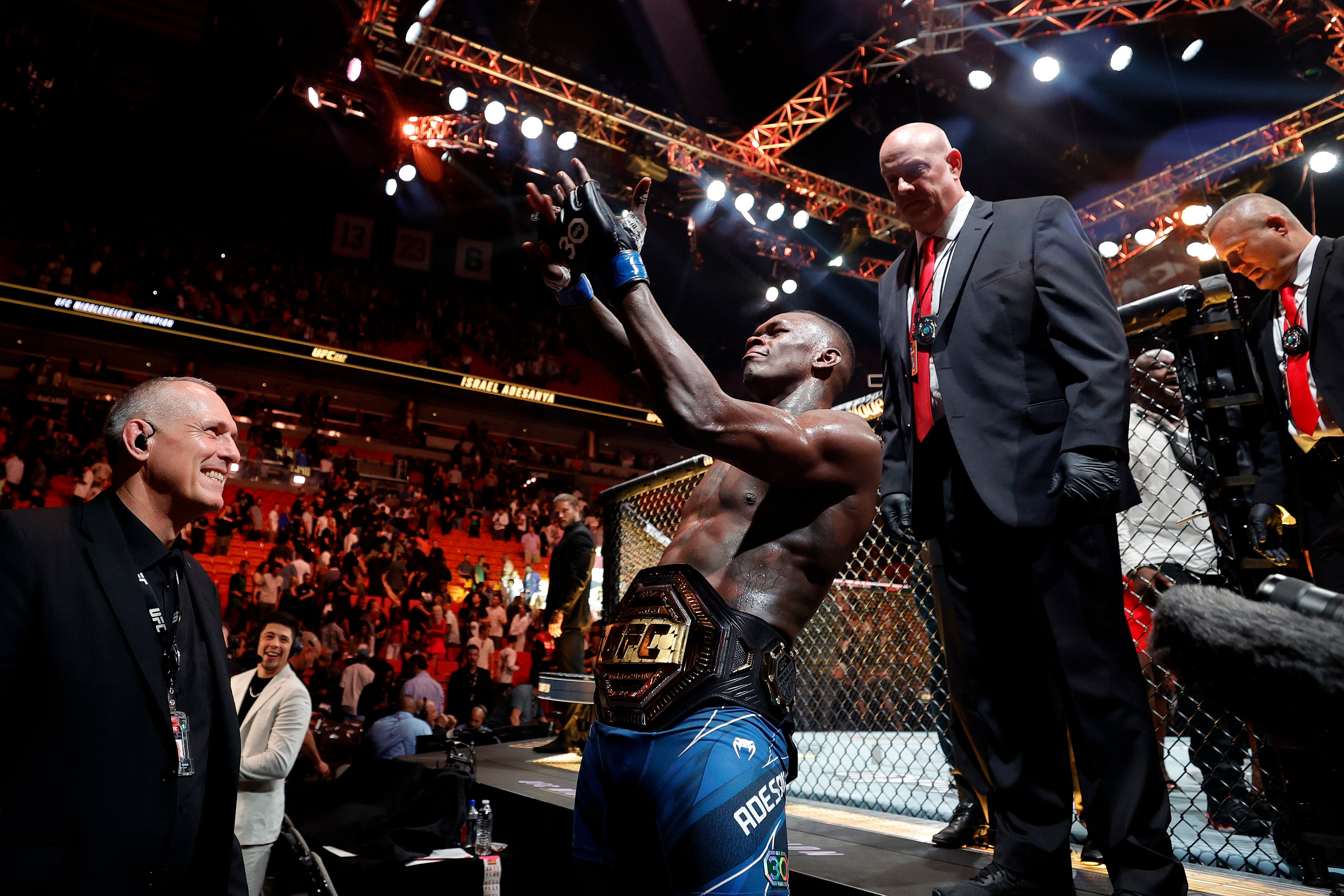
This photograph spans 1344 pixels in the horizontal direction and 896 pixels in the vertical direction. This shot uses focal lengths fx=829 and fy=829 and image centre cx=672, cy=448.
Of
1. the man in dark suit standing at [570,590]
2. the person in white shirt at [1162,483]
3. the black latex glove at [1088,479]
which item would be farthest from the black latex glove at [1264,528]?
the man in dark suit standing at [570,590]

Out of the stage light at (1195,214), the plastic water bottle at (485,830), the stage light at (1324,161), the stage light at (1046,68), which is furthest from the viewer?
the stage light at (1195,214)

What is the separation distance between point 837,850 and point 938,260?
1554 millimetres

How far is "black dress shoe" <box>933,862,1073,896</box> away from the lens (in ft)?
5.19

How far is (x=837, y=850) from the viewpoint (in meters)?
2.21

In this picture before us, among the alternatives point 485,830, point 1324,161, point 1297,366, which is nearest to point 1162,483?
point 1297,366

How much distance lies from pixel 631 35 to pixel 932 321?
9919 millimetres

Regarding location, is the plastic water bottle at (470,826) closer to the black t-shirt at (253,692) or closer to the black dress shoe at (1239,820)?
the black t-shirt at (253,692)

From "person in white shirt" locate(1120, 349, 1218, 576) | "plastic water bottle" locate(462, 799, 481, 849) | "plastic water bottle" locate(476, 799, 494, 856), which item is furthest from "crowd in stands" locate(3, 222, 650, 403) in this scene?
"person in white shirt" locate(1120, 349, 1218, 576)

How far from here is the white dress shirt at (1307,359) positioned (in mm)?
2152

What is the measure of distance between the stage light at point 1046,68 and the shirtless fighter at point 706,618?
26.5 ft

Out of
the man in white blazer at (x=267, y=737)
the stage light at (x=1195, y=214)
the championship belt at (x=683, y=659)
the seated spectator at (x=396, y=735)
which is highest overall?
the stage light at (x=1195, y=214)

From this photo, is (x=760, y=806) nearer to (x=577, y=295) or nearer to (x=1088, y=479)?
(x=1088, y=479)

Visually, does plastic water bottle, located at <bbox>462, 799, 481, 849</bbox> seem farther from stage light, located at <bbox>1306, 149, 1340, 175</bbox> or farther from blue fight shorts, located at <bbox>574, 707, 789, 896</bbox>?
stage light, located at <bbox>1306, 149, 1340, 175</bbox>

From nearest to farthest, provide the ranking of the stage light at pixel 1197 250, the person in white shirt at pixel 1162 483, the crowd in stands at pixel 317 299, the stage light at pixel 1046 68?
the person in white shirt at pixel 1162 483 < the stage light at pixel 1046 68 < the stage light at pixel 1197 250 < the crowd in stands at pixel 317 299
